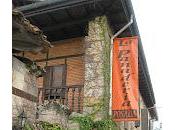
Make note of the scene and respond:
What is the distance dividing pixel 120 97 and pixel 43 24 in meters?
3.56

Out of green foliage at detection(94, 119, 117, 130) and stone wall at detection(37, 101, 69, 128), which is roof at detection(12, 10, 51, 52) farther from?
green foliage at detection(94, 119, 117, 130)

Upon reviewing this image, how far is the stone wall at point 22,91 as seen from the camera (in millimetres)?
6343

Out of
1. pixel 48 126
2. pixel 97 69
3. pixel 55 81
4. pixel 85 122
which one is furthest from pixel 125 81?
pixel 48 126

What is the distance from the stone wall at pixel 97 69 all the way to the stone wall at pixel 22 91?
11.4 ft

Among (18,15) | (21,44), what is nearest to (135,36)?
(21,44)

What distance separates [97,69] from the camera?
10875 mm

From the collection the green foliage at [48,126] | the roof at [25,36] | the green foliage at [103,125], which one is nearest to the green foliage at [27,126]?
the green foliage at [48,126]

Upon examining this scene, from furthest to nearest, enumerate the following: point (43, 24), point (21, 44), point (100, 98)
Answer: point (43, 24) < point (100, 98) < point (21, 44)

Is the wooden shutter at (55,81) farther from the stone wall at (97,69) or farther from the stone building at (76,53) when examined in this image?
the stone wall at (97,69)

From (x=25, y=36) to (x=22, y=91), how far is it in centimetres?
128

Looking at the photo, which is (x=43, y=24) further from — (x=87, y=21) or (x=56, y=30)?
(x=87, y=21)

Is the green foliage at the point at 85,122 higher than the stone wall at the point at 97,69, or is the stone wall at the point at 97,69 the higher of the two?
the stone wall at the point at 97,69
